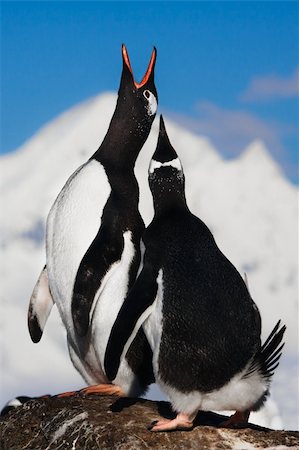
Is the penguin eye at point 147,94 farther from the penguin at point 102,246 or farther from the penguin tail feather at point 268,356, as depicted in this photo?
the penguin tail feather at point 268,356

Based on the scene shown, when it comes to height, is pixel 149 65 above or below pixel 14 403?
above

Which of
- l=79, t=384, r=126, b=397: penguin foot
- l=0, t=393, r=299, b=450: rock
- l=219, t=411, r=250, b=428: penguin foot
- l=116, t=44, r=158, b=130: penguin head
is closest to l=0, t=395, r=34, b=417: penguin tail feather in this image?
l=0, t=393, r=299, b=450: rock

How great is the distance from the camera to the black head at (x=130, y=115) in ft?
25.7

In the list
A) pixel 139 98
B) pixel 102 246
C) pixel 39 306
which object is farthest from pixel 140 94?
pixel 39 306

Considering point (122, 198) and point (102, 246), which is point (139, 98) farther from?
point (102, 246)

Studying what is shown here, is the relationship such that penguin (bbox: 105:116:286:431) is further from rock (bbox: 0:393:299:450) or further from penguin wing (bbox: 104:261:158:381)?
rock (bbox: 0:393:299:450)

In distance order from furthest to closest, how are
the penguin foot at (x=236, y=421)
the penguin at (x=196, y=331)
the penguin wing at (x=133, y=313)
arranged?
the penguin foot at (x=236, y=421) → the penguin wing at (x=133, y=313) → the penguin at (x=196, y=331)

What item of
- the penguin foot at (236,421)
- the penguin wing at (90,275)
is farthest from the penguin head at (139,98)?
the penguin foot at (236,421)

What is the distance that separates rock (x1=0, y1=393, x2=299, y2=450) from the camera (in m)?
6.47

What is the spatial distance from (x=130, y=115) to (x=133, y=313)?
205 centimetres

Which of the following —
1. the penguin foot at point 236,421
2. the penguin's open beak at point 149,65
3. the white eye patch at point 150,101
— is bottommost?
the penguin foot at point 236,421

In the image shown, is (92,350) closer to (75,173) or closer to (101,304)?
(101,304)

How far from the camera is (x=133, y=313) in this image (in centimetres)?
643

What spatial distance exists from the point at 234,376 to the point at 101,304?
4.20 ft
